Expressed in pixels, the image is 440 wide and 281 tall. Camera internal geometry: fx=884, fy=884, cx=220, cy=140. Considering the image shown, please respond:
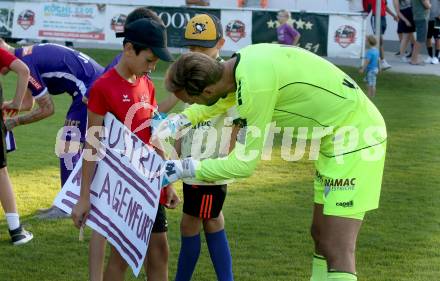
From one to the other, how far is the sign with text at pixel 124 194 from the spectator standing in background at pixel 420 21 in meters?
16.3

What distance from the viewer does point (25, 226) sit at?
24.7ft

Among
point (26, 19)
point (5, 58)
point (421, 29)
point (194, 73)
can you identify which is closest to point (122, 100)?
point (194, 73)

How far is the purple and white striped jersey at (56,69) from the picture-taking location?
7.20 metres

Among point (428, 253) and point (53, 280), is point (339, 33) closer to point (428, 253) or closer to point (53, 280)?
point (428, 253)

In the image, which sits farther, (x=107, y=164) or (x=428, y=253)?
(x=428, y=253)

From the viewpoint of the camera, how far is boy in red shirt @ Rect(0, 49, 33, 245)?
6.81 m

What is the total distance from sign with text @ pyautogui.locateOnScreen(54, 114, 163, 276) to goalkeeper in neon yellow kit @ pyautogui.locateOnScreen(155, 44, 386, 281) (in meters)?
0.25

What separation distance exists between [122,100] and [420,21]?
16.4 metres

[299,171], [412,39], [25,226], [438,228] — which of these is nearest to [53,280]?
[25,226]

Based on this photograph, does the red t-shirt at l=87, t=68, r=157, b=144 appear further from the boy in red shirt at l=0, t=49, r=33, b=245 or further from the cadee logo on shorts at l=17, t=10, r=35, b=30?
the cadee logo on shorts at l=17, t=10, r=35, b=30

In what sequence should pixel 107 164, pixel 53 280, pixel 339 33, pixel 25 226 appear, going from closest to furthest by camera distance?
pixel 107 164, pixel 53 280, pixel 25 226, pixel 339 33

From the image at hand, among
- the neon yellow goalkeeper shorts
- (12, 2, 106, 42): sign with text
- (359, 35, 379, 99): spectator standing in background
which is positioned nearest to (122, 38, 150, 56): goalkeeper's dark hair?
the neon yellow goalkeeper shorts

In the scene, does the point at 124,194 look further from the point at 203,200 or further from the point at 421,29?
the point at 421,29

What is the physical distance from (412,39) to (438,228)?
14028 millimetres
